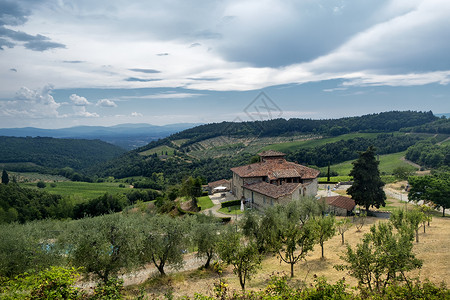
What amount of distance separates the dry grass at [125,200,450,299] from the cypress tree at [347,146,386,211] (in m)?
12.4

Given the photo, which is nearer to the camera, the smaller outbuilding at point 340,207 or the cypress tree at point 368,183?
the cypress tree at point 368,183

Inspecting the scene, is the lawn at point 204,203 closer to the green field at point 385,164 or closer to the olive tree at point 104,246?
the olive tree at point 104,246

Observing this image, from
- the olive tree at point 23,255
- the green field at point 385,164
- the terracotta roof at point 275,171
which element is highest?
A: the terracotta roof at point 275,171

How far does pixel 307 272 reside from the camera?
23531 mm

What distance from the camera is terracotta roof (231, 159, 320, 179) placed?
49594 mm

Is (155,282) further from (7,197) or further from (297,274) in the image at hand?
(7,197)

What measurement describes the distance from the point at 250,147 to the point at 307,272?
418ft

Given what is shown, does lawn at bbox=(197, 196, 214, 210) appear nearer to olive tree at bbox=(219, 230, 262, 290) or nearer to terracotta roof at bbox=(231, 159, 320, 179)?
terracotta roof at bbox=(231, 159, 320, 179)

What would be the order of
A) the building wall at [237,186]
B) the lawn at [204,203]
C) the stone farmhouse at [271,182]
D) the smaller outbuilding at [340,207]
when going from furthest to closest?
the building wall at [237,186], the lawn at [204,203], the smaller outbuilding at [340,207], the stone farmhouse at [271,182]

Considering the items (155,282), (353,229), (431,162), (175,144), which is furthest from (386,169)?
(175,144)

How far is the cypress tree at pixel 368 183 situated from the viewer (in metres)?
42.8

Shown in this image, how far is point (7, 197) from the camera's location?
2793 inches

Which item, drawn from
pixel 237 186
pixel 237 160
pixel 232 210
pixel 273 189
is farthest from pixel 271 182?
pixel 237 160

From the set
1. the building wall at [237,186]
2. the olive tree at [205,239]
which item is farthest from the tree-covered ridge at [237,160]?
the olive tree at [205,239]
